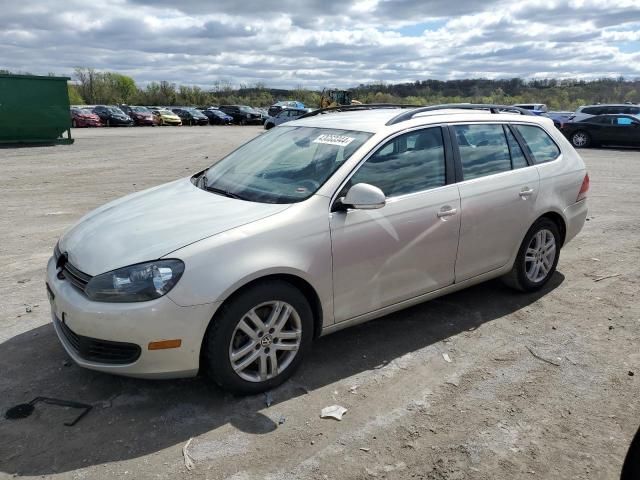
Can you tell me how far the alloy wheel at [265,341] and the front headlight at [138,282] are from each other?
49cm

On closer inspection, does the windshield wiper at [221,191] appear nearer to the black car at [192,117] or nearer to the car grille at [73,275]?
the car grille at [73,275]

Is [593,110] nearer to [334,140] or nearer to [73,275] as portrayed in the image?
[334,140]

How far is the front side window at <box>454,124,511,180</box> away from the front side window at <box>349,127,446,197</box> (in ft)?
0.77

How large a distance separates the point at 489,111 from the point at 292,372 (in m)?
3.02

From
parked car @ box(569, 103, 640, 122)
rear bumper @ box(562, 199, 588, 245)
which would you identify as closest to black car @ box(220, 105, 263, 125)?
parked car @ box(569, 103, 640, 122)

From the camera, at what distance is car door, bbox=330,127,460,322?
11.8 feet

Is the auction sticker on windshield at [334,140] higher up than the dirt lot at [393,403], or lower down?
higher up

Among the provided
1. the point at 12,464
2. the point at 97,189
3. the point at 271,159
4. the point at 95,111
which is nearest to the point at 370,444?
the point at 12,464

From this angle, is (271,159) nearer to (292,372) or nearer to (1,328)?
(292,372)

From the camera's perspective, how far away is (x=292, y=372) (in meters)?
3.52

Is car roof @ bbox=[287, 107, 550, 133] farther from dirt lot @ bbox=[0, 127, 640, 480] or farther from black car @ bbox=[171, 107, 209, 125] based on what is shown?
black car @ bbox=[171, 107, 209, 125]

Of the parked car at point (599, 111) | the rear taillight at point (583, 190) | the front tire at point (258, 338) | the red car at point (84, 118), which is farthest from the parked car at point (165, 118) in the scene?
the front tire at point (258, 338)

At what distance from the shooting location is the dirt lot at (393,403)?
2.79m

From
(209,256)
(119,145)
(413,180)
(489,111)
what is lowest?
(119,145)
